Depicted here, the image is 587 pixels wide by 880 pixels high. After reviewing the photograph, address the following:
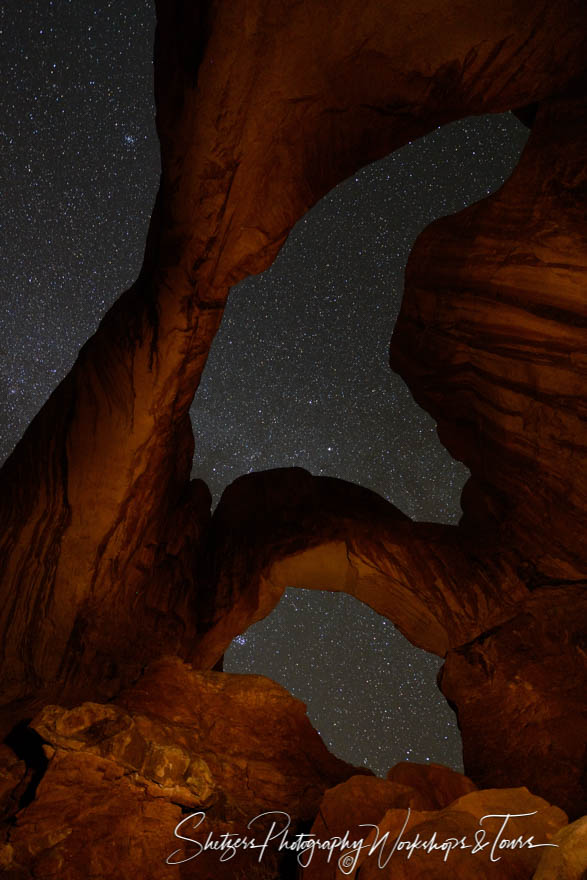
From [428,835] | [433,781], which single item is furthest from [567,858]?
[433,781]

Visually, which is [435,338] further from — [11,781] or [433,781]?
[11,781]

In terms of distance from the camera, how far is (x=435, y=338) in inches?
297

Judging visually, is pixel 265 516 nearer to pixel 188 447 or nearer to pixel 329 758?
pixel 188 447

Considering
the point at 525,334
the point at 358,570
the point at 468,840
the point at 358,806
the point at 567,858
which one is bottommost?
the point at 358,806

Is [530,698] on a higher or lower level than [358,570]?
lower

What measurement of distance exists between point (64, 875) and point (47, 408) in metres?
4.41

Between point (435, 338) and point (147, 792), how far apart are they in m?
5.81

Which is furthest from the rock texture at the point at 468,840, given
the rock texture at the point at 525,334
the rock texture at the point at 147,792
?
the rock texture at the point at 525,334

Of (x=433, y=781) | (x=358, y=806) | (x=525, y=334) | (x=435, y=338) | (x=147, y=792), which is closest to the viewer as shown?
(x=358, y=806)

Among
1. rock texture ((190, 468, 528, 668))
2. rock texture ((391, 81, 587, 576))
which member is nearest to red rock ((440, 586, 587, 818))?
rock texture ((190, 468, 528, 668))

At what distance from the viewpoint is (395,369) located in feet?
27.9

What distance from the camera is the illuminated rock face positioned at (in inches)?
215

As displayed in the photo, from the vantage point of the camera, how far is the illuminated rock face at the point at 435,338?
17.9 ft

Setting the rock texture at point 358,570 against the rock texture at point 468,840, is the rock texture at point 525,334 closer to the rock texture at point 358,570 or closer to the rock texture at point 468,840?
the rock texture at point 358,570
